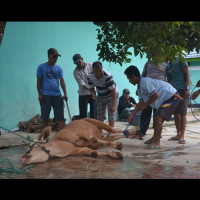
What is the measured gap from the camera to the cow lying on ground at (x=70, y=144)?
3.67 metres

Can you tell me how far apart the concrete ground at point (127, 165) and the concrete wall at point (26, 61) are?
2.11 metres

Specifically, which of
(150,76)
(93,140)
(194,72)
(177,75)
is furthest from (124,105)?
(194,72)

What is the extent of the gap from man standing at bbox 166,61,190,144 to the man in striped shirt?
1.18 metres

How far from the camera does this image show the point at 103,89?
5.96m

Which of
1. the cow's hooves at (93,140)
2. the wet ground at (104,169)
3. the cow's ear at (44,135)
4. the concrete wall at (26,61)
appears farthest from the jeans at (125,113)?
the cow's ear at (44,135)

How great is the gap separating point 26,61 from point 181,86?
3.96 metres

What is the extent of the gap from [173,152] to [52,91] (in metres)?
2.87

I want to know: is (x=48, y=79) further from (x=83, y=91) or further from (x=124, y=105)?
(x=124, y=105)

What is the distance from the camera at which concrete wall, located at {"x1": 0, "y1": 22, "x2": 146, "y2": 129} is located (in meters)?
7.08

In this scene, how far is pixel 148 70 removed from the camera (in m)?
6.08

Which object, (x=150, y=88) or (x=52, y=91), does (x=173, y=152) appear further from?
(x=52, y=91)

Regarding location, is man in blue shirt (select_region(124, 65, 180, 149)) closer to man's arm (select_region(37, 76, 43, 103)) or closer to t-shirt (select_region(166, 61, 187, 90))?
t-shirt (select_region(166, 61, 187, 90))

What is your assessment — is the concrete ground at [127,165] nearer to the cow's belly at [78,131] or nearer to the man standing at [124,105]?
the cow's belly at [78,131]
